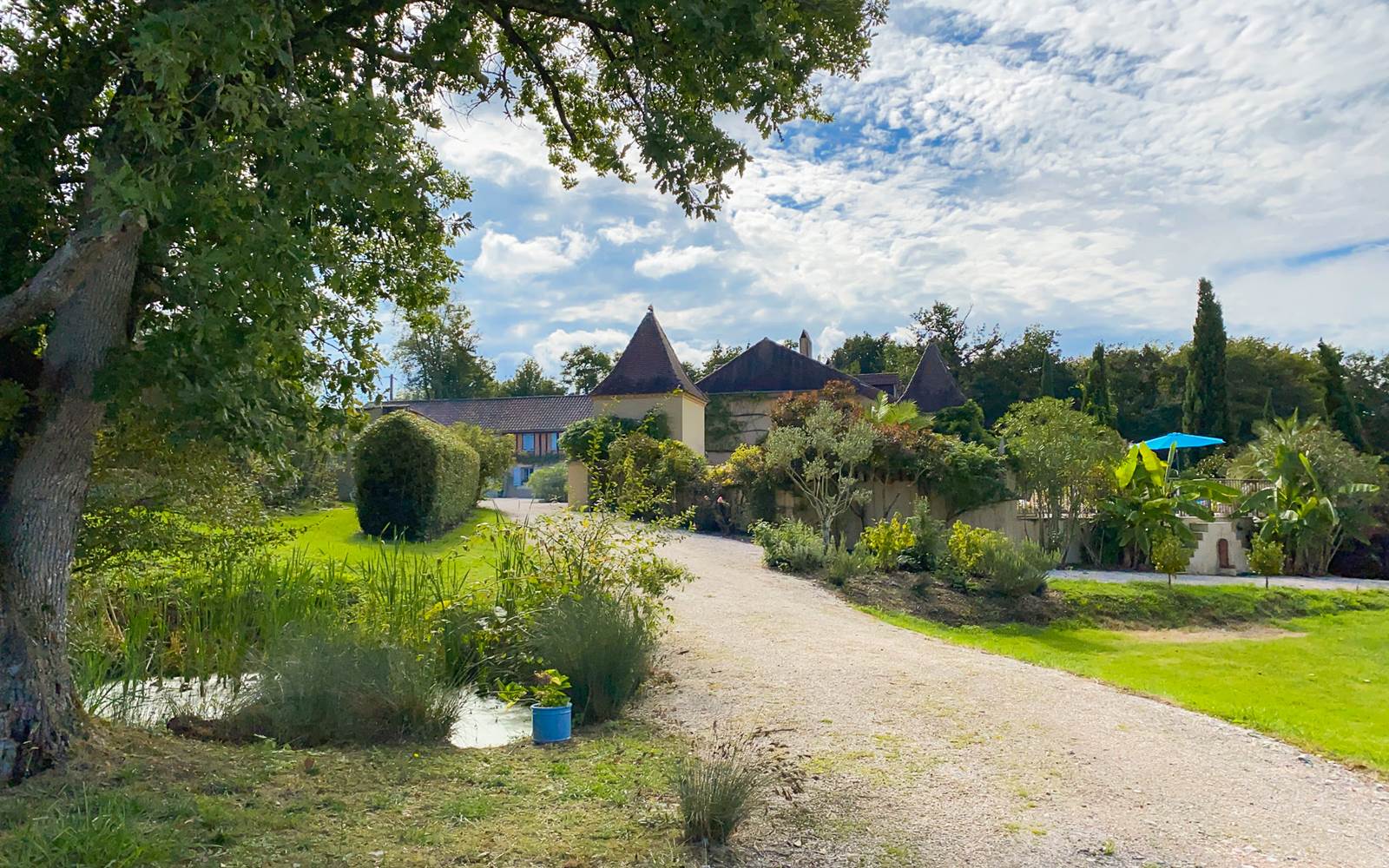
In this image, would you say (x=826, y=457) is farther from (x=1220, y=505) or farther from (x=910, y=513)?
(x=1220, y=505)

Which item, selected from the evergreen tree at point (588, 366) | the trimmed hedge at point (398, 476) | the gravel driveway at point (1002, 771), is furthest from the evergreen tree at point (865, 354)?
the gravel driveway at point (1002, 771)

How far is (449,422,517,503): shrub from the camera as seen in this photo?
2808cm

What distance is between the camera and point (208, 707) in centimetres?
570

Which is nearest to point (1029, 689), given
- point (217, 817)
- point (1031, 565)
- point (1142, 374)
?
point (217, 817)

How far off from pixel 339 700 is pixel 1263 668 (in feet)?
35.9

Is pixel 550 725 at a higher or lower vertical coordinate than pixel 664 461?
lower

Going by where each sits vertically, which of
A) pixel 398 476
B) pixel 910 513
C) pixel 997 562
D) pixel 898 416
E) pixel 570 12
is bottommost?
pixel 997 562

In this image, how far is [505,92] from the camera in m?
6.98

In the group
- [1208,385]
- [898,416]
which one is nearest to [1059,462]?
[898,416]

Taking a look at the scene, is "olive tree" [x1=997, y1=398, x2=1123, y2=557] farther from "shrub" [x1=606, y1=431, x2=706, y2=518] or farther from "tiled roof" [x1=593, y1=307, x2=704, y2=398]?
"tiled roof" [x1=593, y1=307, x2=704, y2=398]

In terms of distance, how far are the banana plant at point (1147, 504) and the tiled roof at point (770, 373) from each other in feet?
59.3

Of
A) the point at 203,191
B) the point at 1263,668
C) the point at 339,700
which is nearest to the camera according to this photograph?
the point at 203,191

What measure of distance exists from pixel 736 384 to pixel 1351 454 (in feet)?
72.6

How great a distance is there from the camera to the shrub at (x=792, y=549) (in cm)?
1536
